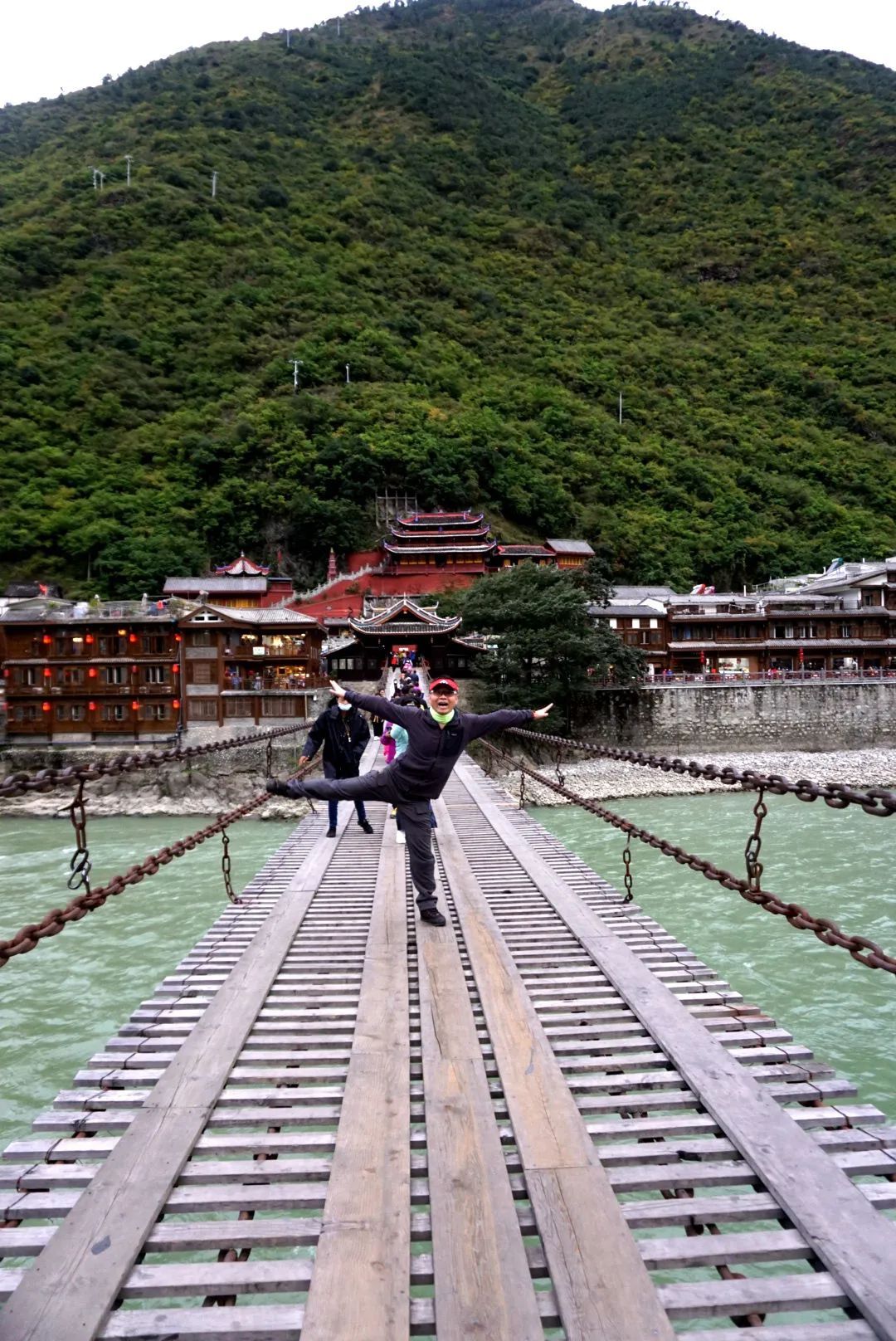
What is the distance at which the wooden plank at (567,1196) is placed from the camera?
5.92 ft

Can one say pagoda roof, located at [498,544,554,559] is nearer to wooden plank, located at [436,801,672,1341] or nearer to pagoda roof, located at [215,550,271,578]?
pagoda roof, located at [215,550,271,578]

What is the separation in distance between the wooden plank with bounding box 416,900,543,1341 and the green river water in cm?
546

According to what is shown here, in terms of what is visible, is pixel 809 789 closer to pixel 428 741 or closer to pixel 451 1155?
pixel 451 1155

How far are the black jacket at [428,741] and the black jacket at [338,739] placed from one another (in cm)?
283

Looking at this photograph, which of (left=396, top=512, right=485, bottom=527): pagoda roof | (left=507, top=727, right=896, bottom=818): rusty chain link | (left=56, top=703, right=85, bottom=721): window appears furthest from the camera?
(left=396, top=512, right=485, bottom=527): pagoda roof

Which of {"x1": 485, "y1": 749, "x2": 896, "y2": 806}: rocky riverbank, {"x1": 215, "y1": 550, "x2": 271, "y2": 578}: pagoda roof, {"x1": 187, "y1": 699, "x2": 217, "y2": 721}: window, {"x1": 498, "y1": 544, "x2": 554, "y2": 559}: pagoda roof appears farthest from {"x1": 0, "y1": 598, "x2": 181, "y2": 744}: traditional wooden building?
{"x1": 498, "y1": 544, "x2": 554, "y2": 559}: pagoda roof

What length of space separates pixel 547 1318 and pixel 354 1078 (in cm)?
128

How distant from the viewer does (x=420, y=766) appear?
439cm

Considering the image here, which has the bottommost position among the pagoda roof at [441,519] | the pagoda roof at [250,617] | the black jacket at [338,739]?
the black jacket at [338,739]

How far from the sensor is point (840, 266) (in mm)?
83438

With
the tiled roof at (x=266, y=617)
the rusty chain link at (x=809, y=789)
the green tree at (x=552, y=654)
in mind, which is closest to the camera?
the rusty chain link at (x=809, y=789)

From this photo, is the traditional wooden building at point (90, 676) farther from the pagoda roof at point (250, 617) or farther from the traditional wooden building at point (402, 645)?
the traditional wooden building at point (402, 645)

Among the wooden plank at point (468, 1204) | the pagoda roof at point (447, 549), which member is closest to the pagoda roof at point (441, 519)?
the pagoda roof at point (447, 549)

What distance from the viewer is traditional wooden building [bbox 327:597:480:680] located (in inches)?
1227
